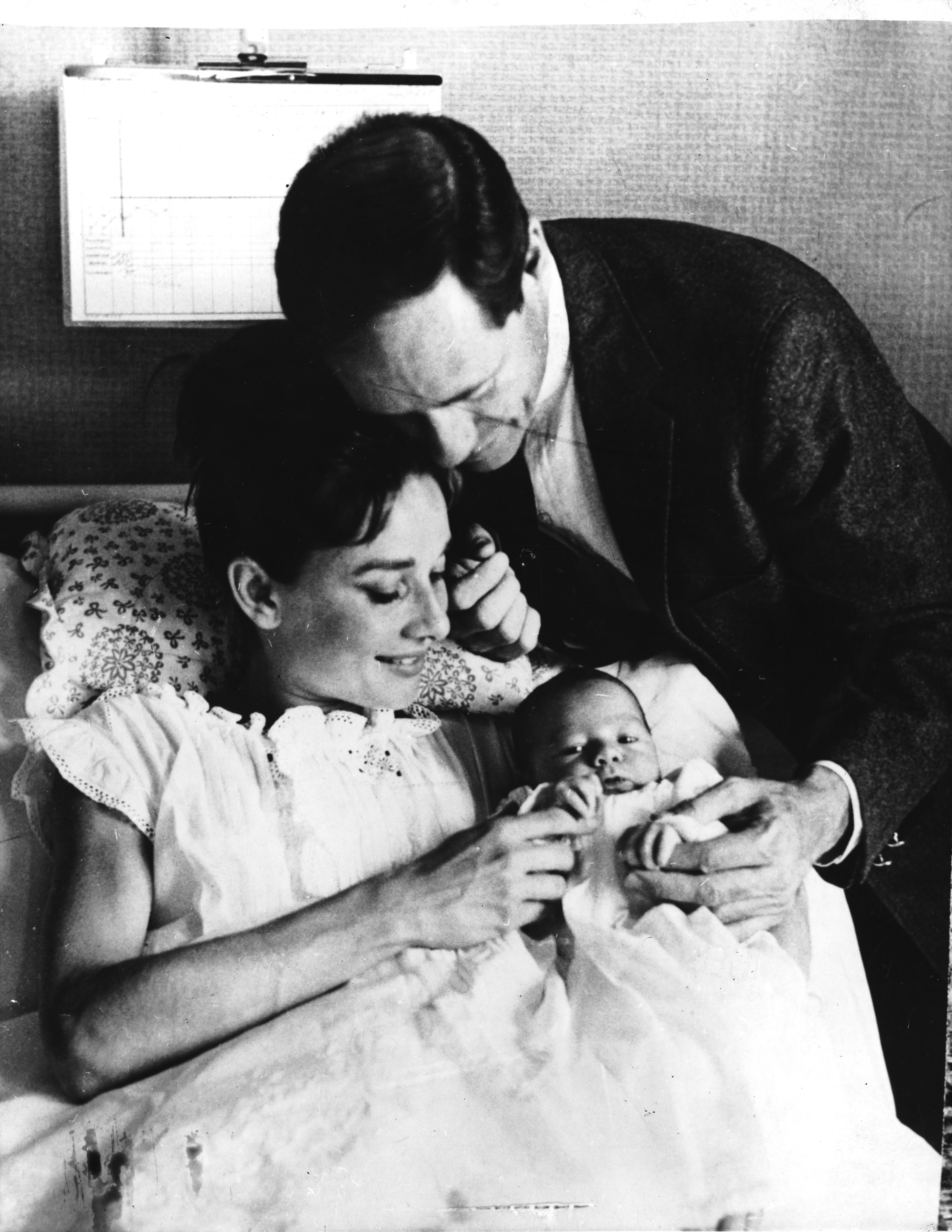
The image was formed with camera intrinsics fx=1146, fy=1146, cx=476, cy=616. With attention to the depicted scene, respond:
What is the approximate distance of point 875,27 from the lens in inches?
44.4

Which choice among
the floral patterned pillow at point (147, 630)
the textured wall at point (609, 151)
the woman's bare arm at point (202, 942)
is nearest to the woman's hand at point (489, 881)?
the woman's bare arm at point (202, 942)

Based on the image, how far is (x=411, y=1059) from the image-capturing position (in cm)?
101

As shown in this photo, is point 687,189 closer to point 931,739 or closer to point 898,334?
point 898,334

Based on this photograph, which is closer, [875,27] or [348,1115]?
[348,1115]

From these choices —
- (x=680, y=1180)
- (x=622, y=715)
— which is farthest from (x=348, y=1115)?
(x=622, y=715)

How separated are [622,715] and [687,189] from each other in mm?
512

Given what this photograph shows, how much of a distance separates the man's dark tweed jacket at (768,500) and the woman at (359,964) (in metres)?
0.16

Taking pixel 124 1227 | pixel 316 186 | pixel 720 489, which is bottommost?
pixel 124 1227

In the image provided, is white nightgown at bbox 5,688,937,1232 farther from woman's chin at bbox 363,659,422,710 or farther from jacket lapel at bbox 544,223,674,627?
jacket lapel at bbox 544,223,674,627

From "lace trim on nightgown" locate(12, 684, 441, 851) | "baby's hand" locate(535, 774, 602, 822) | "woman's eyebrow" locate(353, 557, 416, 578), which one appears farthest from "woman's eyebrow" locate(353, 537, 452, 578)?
"baby's hand" locate(535, 774, 602, 822)

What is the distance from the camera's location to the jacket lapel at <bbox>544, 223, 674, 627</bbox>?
1060mm

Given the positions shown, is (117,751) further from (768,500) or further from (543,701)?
(768,500)

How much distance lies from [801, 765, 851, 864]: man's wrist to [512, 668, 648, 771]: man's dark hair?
0.18 metres

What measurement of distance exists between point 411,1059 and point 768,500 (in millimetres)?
606
